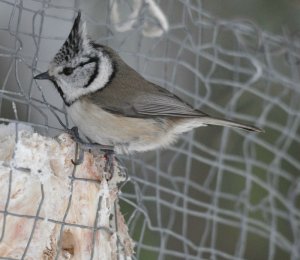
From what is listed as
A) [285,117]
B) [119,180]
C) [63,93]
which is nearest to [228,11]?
[285,117]

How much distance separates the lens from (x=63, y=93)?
2131 millimetres

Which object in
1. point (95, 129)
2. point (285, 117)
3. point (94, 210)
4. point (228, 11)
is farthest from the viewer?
point (228, 11)

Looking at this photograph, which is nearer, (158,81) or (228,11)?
(158,81)

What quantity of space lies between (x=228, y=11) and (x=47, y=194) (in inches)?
82.1

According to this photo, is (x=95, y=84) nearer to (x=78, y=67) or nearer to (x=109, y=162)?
(x=78, y=67)

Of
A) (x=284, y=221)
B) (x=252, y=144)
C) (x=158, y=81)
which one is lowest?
(x=284, y=221)

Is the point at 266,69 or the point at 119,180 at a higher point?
the point at 266,69

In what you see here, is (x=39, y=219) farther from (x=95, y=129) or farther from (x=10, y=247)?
(x=95, y=129)

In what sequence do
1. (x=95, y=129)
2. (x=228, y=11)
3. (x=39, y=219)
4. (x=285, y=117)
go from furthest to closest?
(x=228, y=11), (x=285, y=117), (x=95, y=129), (x=39, y=219)

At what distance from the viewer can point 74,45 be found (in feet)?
6.51

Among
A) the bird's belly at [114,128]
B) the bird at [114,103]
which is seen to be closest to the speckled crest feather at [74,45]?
the bird at [114,103]

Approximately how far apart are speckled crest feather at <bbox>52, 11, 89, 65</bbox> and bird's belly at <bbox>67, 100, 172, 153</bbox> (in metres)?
0.14

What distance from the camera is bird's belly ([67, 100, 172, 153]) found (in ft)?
6.84

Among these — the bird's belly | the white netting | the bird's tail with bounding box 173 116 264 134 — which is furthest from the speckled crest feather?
the white netting
